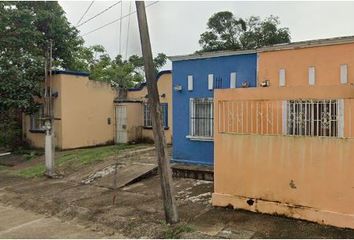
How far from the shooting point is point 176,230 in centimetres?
700

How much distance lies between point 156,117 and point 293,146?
2672mm

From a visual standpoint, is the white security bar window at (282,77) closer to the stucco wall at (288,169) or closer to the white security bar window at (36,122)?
the stucco wall at (288,169)

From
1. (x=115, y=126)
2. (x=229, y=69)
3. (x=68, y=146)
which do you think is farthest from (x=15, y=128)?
(x=229, y=69)

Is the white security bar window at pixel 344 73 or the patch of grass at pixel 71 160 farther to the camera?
the patch of grass at pixel 71 160

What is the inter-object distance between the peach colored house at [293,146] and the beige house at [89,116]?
9764 millimetres

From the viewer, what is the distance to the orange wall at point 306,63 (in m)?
8.95

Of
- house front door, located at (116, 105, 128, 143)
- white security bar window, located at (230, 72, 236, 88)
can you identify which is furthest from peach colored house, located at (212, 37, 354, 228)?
house front door, located at (116, 105, 128, 143)

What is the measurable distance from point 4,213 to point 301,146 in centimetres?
725

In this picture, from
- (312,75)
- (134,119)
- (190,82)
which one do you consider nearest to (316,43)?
(312,75)

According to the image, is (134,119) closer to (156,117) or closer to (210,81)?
(210,81)

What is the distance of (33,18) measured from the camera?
54.2 feet

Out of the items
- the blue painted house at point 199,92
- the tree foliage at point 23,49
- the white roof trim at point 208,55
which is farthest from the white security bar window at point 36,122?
the white roof trim at point 208,55

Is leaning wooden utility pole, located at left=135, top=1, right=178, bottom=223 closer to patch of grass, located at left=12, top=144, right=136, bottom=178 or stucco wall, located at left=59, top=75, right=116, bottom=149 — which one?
patch of grass, located at left=12, top=144, right=136, bottom=178

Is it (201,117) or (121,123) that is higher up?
(201,117)
